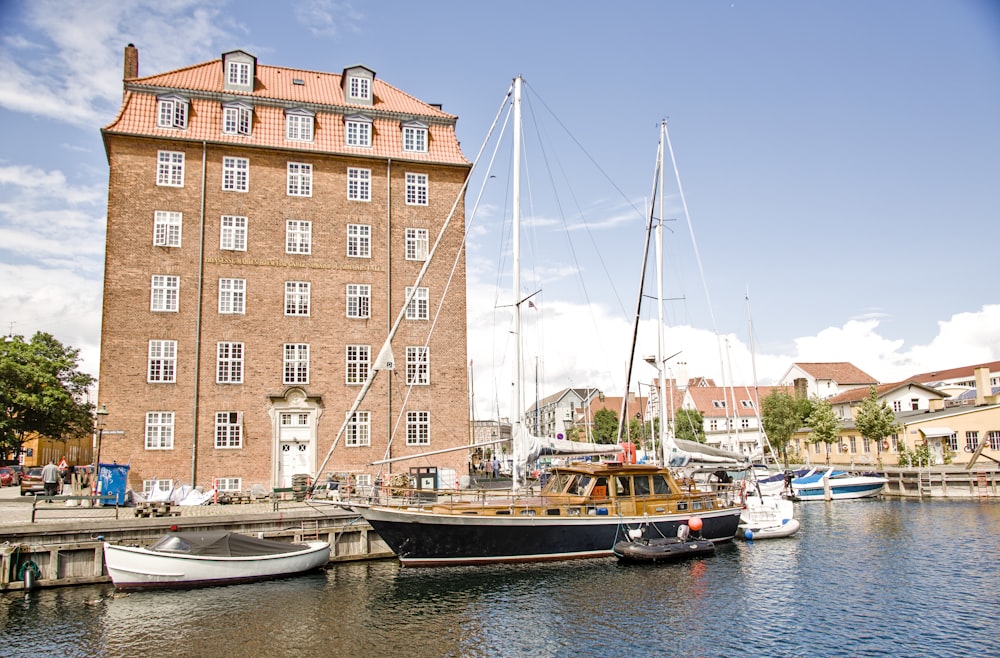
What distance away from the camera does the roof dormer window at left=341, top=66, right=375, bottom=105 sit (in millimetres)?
44312

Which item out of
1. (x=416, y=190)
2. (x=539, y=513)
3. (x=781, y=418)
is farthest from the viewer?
(x=781, y=418)

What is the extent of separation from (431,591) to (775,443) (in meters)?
58.1

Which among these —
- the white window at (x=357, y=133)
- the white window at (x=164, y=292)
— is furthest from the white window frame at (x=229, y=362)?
the white window at (x=357, y=133)

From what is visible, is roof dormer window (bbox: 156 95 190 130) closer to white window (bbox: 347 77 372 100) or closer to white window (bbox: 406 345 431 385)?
white window (bbox: 347 77 372 100)

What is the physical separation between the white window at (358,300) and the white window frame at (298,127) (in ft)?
29.2

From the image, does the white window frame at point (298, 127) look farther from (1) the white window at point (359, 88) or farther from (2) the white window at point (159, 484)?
(2) the white window at point (159, 484)

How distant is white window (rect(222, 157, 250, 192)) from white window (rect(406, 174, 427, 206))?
29.4 ft

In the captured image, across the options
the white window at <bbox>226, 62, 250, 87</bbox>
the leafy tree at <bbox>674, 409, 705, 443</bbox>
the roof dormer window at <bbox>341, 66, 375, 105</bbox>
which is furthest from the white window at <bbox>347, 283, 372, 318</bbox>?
the leafy tree at <bbox>674, 409, 705, 443</bbox>

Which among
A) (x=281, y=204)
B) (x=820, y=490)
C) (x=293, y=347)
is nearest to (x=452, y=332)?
(x=293, y=347)

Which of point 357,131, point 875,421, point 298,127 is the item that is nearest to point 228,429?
point 298,127

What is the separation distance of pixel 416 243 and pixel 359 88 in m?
10.2

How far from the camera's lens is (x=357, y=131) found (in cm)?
4328

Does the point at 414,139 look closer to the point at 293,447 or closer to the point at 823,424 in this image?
the point at 293,447

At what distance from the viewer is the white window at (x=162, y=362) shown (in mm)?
38188
